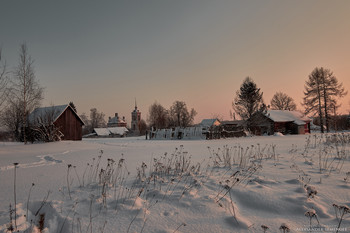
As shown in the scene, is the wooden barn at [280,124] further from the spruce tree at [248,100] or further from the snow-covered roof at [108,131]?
the snow-covered roof at [108,131]

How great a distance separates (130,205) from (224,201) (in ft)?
4.17

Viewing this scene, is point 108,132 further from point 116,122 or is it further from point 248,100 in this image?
point 248,100

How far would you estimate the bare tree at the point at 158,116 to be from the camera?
188 feet

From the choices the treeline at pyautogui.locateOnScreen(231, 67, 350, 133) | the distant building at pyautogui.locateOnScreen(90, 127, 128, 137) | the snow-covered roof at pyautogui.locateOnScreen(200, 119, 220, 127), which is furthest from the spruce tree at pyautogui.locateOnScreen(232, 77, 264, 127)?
the distant building at pyautogui.locateOnScreen(90, 127, 128, 137)

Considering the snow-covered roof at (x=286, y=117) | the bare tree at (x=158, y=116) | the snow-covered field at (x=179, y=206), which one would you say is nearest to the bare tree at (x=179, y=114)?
the bare tree at (x=158, y=116)

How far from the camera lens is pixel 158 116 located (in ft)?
193

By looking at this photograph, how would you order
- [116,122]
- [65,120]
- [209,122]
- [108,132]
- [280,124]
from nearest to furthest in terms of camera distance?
[65,120], [280,124], [209,122], [108,132], [116,122]

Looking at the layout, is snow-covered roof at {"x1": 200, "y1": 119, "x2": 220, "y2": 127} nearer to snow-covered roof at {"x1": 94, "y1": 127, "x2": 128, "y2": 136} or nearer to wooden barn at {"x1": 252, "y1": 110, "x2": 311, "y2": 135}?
wooden barn at {"x1": 252, "y1": 110, "x2": 311, "y2": 135}

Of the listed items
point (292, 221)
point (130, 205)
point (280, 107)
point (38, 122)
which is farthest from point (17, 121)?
point (280, 107)

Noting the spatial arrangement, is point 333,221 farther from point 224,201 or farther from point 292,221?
point 224,201

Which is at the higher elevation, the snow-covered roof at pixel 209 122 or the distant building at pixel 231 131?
the snow-covered roof at pixel 209 122

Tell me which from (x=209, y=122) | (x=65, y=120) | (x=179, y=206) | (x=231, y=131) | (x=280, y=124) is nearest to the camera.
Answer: (x=179, y=206)

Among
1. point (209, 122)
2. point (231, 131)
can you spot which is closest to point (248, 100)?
point (231, 131)

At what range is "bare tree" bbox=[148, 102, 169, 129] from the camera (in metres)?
57.3
